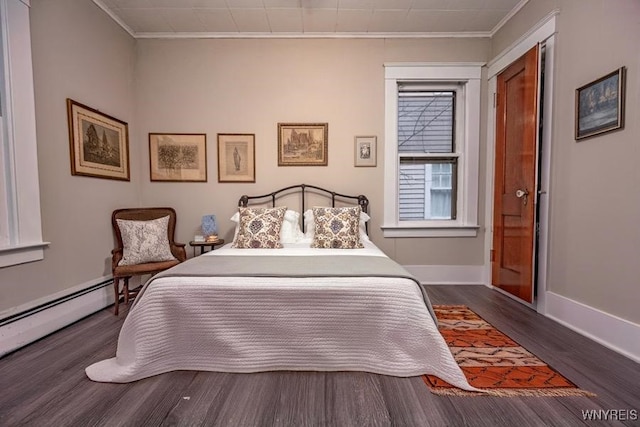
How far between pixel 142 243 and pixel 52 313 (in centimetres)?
80

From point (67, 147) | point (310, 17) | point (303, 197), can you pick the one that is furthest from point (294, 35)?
point (67, 147)

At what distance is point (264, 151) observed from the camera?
134 inches

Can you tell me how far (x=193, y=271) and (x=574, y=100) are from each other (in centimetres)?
312

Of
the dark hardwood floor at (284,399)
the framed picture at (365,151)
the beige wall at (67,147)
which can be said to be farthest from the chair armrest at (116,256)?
the framed picture at (365,151)

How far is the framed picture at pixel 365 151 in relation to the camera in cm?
337

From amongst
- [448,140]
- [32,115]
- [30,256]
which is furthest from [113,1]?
[448,140]

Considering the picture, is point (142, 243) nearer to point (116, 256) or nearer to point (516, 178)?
point (116, 256)

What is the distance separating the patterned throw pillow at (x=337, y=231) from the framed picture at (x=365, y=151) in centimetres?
88

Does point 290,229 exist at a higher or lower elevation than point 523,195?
lower

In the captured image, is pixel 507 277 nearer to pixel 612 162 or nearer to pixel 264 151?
pixel 612 162

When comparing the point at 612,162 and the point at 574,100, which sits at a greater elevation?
the point at 574,100

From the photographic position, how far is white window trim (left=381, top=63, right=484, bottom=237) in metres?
3.32

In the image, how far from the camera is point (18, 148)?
2031 mm

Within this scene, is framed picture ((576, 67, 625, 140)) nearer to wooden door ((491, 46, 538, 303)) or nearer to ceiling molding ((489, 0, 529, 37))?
wooden door ((491, 46, 538, 303))
